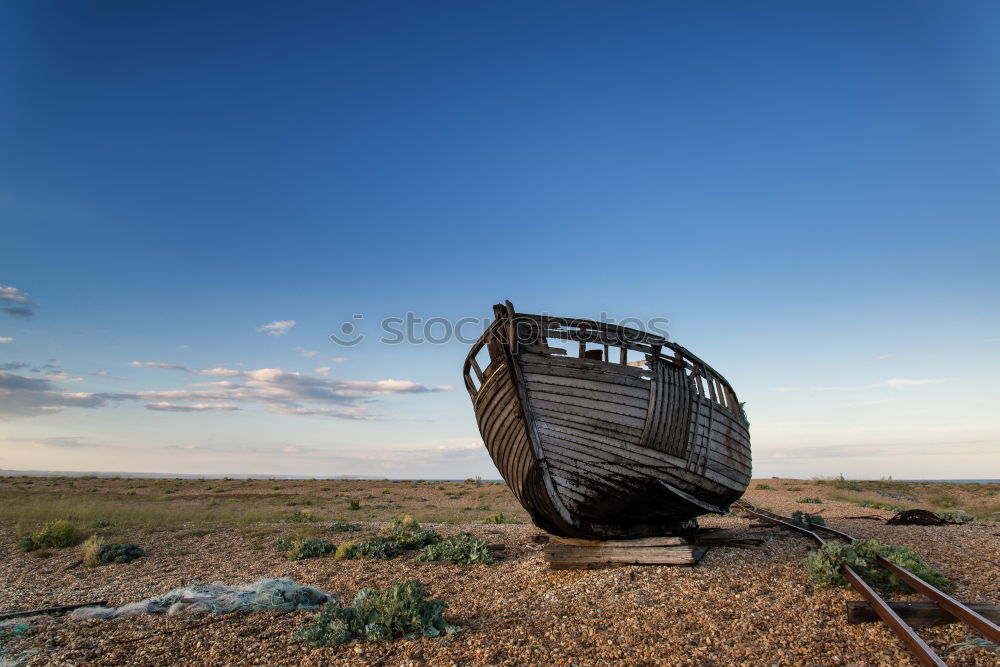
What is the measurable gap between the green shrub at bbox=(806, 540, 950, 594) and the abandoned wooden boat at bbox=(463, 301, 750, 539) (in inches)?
94.0

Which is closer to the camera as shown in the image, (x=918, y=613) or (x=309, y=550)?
(x=918, y=613)

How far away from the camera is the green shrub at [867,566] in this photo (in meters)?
8.15

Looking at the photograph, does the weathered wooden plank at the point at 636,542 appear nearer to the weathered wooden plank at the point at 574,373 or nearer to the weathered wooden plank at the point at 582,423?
the weathered wooden plank at the point at 582,423

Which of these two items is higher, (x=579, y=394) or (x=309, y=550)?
(x=579, y=394)

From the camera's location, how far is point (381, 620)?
6836 millimetres

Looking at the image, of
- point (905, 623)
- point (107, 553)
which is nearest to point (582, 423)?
point (905, 623)

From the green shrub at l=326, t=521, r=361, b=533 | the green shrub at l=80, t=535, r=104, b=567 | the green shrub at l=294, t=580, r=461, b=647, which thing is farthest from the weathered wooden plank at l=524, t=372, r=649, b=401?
the green shrub at l=80, t=535, r=104, b=567

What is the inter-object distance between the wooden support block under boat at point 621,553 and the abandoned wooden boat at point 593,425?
1.13 feet

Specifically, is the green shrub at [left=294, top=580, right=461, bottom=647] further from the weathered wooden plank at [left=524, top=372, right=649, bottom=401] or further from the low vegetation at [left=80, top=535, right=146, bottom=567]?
the low vegetation at [left=80, top=535, right=146, bottom=567]

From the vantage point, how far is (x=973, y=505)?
2741 cm

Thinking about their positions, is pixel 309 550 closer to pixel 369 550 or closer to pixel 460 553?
pixel 369 550

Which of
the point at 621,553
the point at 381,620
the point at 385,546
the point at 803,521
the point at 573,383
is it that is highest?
the point at 573,383

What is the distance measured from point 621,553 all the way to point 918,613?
438cm

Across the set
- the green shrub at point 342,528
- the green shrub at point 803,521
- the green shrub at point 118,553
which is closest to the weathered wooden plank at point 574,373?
the green shrub at point 803,521
